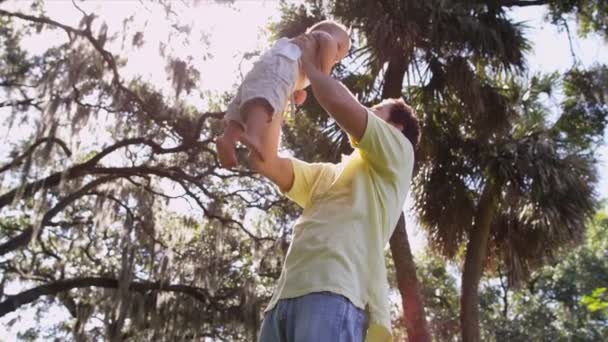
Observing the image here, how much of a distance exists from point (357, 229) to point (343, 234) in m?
0.04

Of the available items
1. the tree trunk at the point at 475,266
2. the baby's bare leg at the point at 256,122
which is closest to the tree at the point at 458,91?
the tree trunk at the point at 475,266

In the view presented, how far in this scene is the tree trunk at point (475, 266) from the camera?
16.9 ft

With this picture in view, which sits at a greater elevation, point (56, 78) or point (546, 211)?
point (56, 78)

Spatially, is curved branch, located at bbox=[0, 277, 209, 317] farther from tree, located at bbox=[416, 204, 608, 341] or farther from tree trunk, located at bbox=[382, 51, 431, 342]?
tree, located at bbox=[416, 204, 608, 341]

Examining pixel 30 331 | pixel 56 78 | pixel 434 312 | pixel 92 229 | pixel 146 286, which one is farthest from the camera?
pixel 434 312

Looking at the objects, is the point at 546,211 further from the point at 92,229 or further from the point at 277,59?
the point at 92,229

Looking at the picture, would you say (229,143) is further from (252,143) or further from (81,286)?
(81,286)

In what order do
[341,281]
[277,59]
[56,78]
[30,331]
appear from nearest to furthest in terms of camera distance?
[341,281], [277,59], [56,78], [30,331]

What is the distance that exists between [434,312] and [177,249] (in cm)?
657

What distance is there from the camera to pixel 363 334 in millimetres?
1271

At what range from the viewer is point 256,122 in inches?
54.4

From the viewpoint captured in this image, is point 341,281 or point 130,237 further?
point 130,237

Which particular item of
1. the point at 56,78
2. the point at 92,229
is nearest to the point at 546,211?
the point at 56,78

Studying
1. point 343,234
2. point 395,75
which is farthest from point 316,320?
point 395,75
